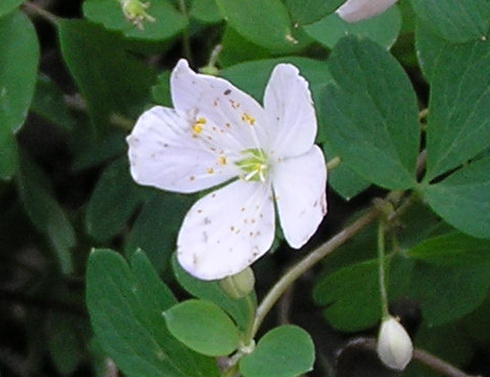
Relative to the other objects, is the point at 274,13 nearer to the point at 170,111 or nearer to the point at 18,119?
the point at 170,111

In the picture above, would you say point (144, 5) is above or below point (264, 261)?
above

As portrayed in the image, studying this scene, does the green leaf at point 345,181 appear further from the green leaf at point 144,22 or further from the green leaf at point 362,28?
the green leaf at point 144,22

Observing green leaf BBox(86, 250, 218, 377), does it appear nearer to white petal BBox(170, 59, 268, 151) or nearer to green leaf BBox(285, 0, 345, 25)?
white petal BBox(170, 59, 268, 151)

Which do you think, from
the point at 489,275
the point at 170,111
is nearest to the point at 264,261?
the point at 489,275

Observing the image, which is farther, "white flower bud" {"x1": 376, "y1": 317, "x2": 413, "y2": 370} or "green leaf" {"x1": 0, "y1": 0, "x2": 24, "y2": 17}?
"green leaf" {"x1": 0, "y1": 0, "x2": 24, "y2": 17}

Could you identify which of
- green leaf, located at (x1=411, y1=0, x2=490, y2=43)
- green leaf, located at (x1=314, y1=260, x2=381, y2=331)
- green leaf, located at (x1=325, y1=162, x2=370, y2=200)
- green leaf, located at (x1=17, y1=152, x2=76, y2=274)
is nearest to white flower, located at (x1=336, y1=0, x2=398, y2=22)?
green leaf, located at (x1=411, y1=0, x2=490, y2=43)

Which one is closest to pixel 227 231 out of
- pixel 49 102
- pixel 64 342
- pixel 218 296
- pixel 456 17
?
pixel 218 296

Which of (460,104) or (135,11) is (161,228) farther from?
(460,104)
